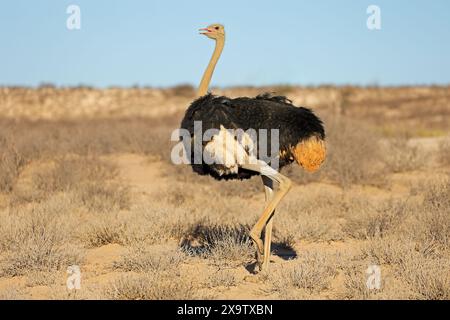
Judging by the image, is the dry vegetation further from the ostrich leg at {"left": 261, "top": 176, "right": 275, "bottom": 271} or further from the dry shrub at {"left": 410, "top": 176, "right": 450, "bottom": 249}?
the ostrich leg at {"left": 261, "top": 176, "right": 275, "bottom": 271}

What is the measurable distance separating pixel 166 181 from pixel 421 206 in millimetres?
4746

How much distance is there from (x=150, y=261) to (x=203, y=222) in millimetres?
2056

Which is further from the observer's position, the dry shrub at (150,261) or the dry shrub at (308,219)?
the dry shrub at (308,219)

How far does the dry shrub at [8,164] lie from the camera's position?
33.1ft

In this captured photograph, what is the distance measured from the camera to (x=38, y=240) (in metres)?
6.36

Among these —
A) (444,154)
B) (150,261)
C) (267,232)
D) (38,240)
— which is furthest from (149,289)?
(444,154)

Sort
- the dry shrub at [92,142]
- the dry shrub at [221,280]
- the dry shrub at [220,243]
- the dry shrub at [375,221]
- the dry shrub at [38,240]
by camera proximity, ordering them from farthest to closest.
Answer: the dry shrub at [92,142], the dry shrub at [375,221], the dry shrub at [220,243], the dry shrub at [38,240], the dry shrub at [221,280]

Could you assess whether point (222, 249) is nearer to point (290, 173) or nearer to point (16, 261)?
point (16, 261)

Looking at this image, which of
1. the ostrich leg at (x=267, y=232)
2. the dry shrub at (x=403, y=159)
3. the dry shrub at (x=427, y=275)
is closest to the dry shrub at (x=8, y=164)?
the ostrich leg at (x=267, y=232)

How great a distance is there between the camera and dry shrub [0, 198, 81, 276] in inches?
233

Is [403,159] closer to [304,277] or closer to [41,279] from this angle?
[304,277]

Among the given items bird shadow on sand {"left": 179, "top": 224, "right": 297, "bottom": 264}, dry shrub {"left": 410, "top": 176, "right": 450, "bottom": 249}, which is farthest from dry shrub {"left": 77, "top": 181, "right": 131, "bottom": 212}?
dry shrub {"left": 410, "top": 176, "right": 450, "bottom": 249}

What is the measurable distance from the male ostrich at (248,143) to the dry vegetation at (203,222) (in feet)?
2.55

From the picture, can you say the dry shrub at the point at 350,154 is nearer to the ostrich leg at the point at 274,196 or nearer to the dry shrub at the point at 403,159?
the dry shrub at the point at 403,159
